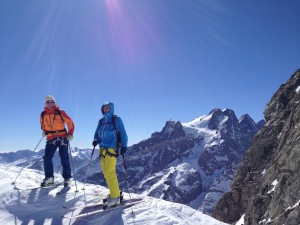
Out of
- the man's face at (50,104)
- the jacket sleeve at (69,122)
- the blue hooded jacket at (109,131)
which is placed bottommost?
the blue hooded jacket at (109,131)

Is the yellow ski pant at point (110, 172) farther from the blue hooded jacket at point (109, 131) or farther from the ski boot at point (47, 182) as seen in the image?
the ski boot at point (47, 182)

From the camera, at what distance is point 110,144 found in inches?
450

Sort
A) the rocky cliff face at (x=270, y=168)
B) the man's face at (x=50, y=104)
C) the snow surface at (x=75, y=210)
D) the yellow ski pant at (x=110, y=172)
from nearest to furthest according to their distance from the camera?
the snow surface at (x=75, y=210), the yellow ski pant at (x=110, y=172), the man's face at (x=50, y=104), the rocky cliff face at (x=270, y=168)

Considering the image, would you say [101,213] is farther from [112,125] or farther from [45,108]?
[45,108]

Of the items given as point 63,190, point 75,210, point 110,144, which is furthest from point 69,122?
point 75,210

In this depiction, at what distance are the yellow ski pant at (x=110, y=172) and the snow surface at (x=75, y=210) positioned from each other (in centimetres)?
96

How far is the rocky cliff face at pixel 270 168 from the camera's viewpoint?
41594 millimetres

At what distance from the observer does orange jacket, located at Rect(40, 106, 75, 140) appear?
14.4 m

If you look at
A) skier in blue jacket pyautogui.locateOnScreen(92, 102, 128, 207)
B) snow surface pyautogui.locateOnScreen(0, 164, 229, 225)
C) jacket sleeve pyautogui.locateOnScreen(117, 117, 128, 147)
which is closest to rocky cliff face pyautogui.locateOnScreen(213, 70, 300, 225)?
snow surface pyautogui.locateOnScreen(0, 164, 229, 225)

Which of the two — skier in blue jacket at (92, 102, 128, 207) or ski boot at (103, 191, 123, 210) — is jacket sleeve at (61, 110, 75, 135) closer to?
skier in blue jacket at (92, 102, 128, 207)

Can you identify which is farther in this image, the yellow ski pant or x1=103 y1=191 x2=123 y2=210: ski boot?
the yellow ski pant

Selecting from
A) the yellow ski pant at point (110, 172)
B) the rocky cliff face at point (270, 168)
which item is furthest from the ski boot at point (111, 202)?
the rocky cliff face at point (270, 168)

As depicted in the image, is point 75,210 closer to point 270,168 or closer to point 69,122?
point 69,122

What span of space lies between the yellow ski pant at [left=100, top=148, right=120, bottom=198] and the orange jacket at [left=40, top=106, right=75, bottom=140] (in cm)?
372
